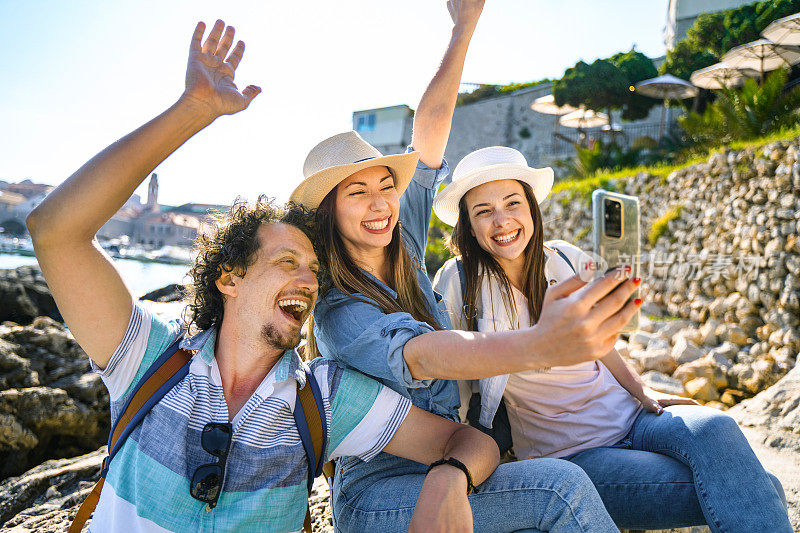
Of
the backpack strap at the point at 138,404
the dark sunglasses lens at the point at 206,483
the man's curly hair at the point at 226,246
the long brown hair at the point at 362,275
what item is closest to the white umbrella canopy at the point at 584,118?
the long brown hair at the point at 362,275

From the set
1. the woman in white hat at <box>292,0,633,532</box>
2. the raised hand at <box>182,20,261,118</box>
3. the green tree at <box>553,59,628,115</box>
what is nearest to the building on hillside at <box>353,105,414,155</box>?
the green tree at <box>553,59,628,115</box>

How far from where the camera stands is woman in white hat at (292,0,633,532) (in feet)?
4.95

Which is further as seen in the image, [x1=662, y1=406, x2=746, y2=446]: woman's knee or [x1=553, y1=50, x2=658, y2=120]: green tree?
[x1=553, y1=50, x2=658, y2=120]: green tree

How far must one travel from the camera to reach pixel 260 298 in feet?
6.19

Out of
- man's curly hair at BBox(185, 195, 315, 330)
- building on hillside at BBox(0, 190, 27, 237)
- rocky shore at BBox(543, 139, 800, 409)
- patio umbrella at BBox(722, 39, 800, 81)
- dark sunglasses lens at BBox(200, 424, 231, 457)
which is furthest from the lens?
building on hillside at BBox(0, 190, 27, 237)

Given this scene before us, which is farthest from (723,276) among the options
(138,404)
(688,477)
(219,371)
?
(138,404)

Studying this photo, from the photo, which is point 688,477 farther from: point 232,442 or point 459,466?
point 232,442

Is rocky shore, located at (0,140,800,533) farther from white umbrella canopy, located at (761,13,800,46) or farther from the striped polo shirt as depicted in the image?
white umbrella canopy, located at (761,13,800,46)

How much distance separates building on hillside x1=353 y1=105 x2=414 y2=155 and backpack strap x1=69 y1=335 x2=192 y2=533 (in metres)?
32.4

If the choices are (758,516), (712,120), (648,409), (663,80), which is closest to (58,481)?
(648,409)

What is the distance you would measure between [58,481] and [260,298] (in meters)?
2.37

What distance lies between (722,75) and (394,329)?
1389cm

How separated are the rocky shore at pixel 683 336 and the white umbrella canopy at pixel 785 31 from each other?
3.59m

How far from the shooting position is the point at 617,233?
1.23 metres
